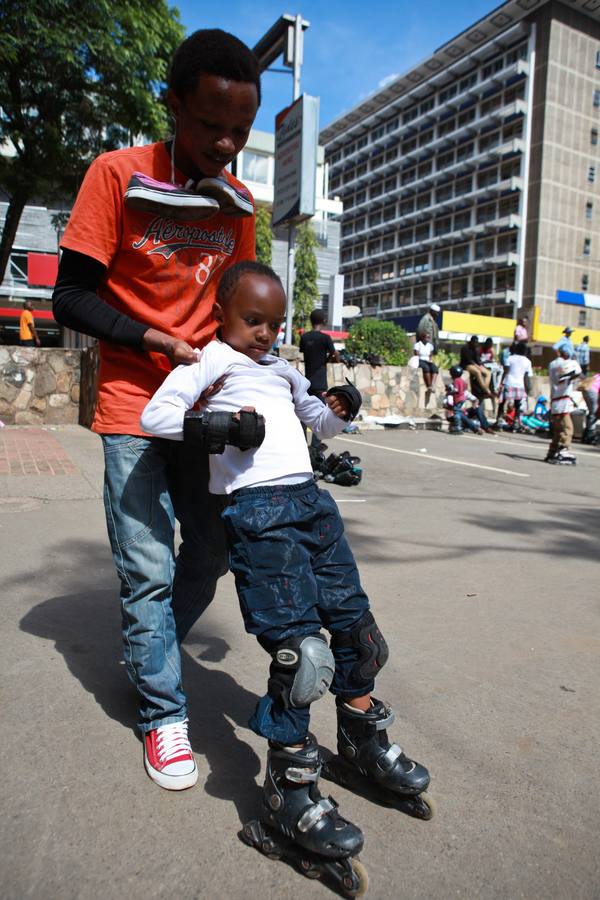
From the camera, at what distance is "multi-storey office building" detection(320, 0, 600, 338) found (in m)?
61.7

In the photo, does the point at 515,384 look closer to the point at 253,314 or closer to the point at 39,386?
the point at 39,386

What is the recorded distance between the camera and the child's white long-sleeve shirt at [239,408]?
1788 millimetres

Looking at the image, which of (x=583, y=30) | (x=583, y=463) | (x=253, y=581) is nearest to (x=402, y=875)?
(x=253, y=581)

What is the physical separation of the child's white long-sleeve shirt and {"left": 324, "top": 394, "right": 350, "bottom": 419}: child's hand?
0.03 metres

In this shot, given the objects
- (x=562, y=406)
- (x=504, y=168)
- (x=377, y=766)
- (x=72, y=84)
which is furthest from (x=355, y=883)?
(x=504, y=168)

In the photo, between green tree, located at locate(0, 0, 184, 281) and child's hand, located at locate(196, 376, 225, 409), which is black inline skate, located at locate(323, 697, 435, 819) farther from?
green tree, located at locate(0, 0, 184, 281)

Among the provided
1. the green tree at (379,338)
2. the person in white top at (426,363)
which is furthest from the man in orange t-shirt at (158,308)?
A: the green tree at (379,338)

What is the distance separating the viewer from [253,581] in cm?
175

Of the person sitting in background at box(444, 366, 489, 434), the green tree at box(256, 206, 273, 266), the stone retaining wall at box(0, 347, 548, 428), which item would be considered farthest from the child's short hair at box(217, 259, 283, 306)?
the green tree at box(256, 206, 273, 266)

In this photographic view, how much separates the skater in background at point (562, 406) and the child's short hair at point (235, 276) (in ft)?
26.4

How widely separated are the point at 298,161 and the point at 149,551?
11.5 m

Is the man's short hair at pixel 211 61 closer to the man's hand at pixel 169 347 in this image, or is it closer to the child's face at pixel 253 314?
the child's face at pixel 253 314

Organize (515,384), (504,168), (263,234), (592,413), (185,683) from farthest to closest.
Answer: (504,168)
(263,234)
(515,384)
(592,413)
(185,683)

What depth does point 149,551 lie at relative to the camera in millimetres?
1999
